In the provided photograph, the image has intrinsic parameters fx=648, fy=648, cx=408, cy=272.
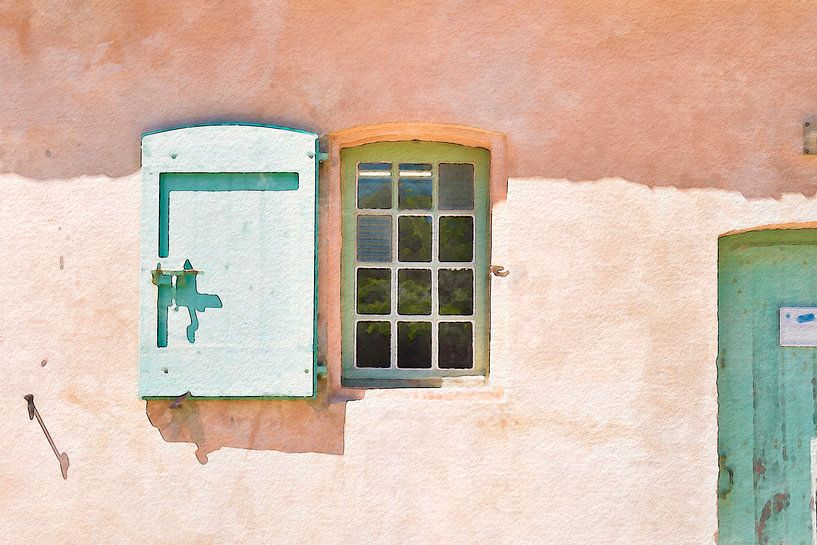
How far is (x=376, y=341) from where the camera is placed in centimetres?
330

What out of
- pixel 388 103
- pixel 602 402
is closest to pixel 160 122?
pixel 388 103

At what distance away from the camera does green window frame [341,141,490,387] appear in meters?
3.24

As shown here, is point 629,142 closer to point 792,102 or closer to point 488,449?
point 792,102

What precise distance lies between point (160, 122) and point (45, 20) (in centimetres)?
73

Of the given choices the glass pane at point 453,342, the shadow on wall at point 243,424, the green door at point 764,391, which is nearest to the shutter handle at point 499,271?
the glass pane at point 453,342

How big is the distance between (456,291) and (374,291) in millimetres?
415

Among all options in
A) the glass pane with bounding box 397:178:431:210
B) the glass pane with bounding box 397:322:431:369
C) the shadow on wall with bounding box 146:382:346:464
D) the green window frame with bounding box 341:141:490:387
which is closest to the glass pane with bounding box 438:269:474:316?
the green window frame with bounding box 341:141:490:387

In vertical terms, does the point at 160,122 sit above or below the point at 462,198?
above

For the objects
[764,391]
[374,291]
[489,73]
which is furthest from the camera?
[374,291]

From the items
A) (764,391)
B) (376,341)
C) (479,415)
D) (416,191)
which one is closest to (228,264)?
(376,341)

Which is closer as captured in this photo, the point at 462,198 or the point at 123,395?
the point at 123,395

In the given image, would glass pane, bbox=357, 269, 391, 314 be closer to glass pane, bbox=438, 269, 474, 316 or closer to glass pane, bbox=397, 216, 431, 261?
glass pane, bbox=397, 216, 431, 261

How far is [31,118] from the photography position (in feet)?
10.1

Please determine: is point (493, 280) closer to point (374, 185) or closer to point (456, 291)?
point (456, 291)
